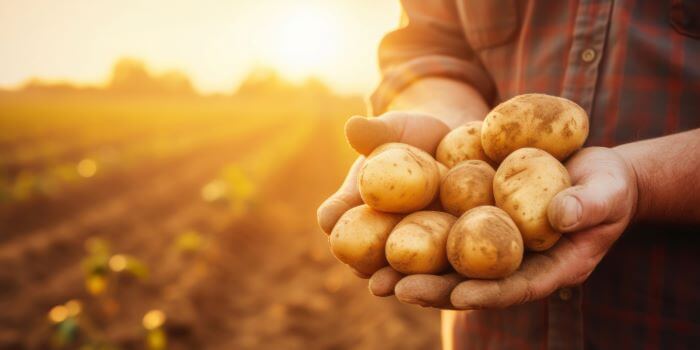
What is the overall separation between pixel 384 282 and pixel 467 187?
42cm

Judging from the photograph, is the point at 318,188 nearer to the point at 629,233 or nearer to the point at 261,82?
the point at 629,233

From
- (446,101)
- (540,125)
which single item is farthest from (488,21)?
(540,125)

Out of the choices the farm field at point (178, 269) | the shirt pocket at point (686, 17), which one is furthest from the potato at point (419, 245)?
the farm field at point (178, 269)

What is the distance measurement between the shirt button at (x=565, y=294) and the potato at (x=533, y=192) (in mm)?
199

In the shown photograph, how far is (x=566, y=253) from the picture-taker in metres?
1.37

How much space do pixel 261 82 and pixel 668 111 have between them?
81.0 metres

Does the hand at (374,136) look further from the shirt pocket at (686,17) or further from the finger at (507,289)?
the shirt pocket at (686,17)

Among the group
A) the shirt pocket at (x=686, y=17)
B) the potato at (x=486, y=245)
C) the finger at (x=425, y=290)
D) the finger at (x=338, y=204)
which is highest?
the shirt pocket at (x=686, y=17)

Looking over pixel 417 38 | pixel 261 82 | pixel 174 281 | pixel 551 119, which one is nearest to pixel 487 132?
pixel 551 119

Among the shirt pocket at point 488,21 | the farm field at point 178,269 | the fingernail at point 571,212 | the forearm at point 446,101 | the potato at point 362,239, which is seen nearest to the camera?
the fingernail at point 571,212

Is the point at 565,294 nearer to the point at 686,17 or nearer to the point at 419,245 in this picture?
the point at 419,245

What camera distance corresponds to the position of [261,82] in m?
79.9

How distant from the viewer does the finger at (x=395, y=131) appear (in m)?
1.69

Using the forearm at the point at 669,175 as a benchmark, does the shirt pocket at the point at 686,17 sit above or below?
above
